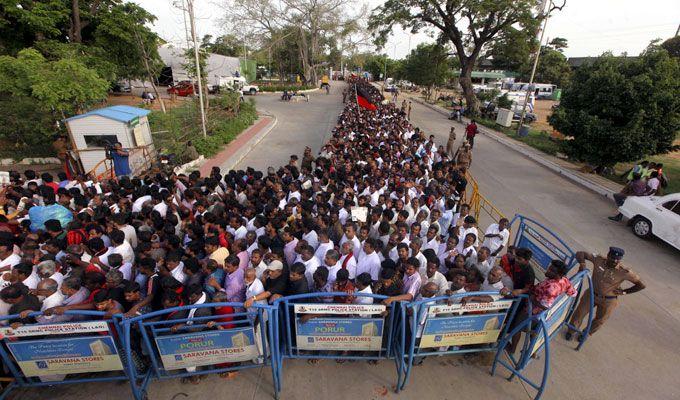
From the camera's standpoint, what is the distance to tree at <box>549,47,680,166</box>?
10.4 m

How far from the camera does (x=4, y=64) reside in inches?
434

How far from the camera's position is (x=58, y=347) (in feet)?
11.3

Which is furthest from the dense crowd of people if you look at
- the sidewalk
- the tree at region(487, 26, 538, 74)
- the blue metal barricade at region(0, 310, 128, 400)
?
the tree at region(487, 26, 538, 74)

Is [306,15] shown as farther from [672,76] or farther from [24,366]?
[24,366]

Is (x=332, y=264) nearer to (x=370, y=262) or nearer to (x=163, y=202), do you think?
(x=370, y=262)

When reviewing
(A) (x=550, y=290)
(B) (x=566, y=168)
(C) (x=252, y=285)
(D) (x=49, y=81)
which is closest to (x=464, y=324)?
(A) (x=550, y=290)

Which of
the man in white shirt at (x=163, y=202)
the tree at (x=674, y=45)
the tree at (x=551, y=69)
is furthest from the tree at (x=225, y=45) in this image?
the tree at (x=674, y=45)

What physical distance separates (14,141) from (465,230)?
17.0m

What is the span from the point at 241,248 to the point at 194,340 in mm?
1288

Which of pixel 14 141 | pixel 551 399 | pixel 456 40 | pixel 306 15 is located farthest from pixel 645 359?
pixel 306 15

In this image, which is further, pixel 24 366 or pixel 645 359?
pixel 645 359

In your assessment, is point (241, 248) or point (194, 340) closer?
point (194, 340)

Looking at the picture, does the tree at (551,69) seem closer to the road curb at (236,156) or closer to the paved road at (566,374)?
the road curb at (236,156)

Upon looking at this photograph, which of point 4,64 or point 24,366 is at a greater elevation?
point 4,64
